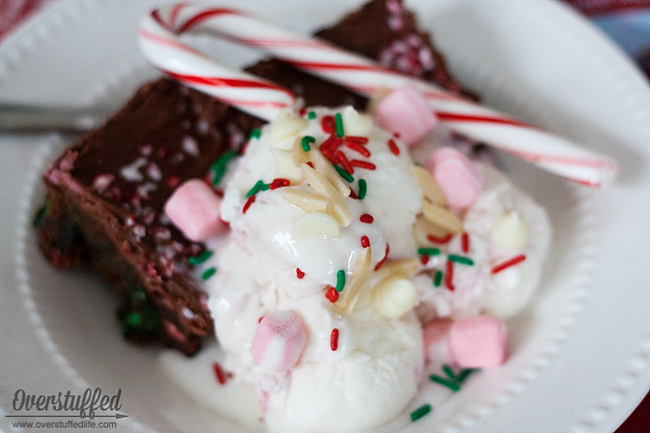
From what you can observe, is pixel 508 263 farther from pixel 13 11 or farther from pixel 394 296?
pixel 13 11

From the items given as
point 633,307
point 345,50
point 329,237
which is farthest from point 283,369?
point 345,50

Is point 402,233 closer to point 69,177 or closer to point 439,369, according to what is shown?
point 439,369

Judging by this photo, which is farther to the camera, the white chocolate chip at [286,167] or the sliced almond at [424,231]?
the sliced almond at [424,231]

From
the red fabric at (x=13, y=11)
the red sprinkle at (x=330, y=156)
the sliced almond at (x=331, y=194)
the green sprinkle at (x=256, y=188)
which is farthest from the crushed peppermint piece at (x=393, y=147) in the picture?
the red fabric at (x=13, y=11)

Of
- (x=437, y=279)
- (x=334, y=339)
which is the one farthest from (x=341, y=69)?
(x=334, y=339)

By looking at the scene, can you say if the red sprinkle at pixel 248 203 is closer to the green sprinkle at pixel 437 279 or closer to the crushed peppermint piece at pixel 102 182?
the crushed peppermint piece at pixel 102 182

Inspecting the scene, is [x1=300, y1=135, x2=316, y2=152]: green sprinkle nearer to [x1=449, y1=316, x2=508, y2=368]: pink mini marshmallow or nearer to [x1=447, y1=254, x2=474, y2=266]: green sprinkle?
[x1=447, y1=254, x2=474, y2=266]: green sprinkle
